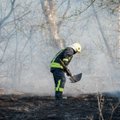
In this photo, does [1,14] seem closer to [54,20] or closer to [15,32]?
[15,32]

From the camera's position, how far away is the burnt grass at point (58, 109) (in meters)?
9.02

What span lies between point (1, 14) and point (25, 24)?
1.90m

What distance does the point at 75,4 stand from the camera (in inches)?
947

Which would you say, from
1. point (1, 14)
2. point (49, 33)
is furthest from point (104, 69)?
point (1, 14)

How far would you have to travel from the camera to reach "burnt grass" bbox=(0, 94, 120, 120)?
9023 millimetres

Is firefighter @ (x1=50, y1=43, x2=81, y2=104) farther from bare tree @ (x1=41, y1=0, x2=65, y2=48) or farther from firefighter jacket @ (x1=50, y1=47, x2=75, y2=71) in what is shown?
bare tree @ (x1=41, y1=0, x2=65, y2=48)

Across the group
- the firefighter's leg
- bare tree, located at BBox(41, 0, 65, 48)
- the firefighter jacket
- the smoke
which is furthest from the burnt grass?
bare tree, located at BBox(41, 0, 65, 48)

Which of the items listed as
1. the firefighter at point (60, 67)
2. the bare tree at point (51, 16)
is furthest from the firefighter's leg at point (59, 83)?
the bare tree at point (51, 16)

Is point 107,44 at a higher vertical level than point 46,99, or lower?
higher

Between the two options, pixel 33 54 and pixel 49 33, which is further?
pixel 33 54

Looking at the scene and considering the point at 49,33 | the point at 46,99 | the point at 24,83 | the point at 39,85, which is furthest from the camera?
the point at 49,33

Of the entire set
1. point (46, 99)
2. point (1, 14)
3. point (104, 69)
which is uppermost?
point (1, 14)

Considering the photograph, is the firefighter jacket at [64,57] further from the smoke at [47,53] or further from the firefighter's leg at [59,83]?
the smoke at [47,53]

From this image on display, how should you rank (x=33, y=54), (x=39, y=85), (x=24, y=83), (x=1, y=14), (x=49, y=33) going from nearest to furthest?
(x=39, y=85) → (x=24, y=83) → (x=49, y=33) → (x=33, y=54) → (x=1, y=14)
